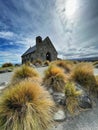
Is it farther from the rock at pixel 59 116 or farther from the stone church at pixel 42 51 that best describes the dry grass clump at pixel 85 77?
the stone church at pixel 42 51

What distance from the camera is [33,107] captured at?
2.15 meters

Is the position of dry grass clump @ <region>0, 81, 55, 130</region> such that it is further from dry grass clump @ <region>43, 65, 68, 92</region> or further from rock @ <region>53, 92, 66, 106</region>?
dry grass clump @ <region>43, 65, 68, 92</region>

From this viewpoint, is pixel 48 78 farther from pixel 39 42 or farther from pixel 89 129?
pixel 39 42

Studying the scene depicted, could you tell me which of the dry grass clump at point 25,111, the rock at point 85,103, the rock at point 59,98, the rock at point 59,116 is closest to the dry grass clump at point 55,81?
the rock at point 59,98

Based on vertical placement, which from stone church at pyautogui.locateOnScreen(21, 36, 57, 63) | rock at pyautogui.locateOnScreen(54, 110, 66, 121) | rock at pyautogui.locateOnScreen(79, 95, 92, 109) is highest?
stone church at pyautogui.locateOnScreen(21, 36, 57, 63)

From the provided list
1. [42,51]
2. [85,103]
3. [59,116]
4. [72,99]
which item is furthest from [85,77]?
[42,51]

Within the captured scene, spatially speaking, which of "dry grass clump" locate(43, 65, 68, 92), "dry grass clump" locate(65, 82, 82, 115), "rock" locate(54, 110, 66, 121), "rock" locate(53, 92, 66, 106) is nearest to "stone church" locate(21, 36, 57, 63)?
"dry grass clump" locate(43, 65, 68, 92)

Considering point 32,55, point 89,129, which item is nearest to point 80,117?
point 89,129

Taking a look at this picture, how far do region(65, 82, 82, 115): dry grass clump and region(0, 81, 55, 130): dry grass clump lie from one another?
1.52 feet

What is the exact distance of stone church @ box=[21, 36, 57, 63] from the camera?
69.8 ft

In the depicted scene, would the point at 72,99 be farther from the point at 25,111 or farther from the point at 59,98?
the point at 25,111

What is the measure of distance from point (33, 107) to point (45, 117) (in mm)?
284

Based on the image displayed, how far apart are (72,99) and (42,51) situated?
1949cm

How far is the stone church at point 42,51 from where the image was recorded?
21.3 meters
